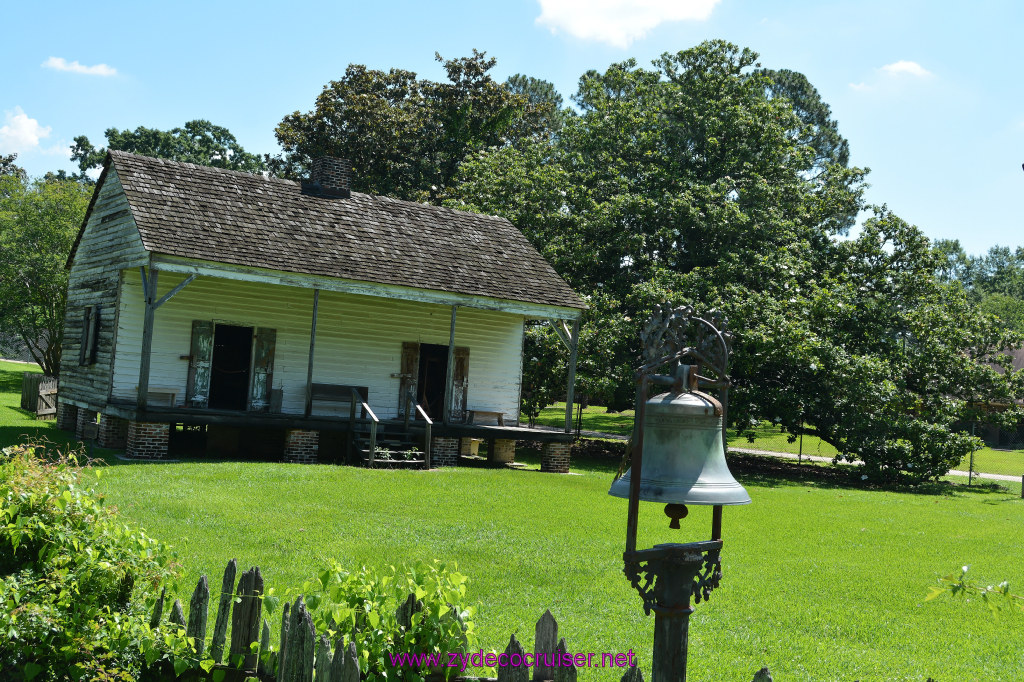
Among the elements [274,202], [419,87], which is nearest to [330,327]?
[274,202]

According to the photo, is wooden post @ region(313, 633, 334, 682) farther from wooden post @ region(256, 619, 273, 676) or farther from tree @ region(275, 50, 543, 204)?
tree @ region(275, 50, 543, 204)

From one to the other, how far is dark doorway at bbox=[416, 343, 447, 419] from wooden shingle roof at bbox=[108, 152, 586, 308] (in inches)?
98.2

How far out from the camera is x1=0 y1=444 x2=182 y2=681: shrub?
4.71 m

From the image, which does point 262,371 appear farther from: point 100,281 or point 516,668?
point 516,668

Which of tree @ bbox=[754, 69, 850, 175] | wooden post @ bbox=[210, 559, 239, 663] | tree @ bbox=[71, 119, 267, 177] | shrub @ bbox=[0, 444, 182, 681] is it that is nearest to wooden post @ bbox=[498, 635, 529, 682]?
wooden post @ bbox=[210, 559, 239, 663]

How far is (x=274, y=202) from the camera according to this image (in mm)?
23078

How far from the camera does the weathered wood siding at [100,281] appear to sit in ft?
69.7

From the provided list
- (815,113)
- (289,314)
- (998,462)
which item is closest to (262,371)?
(289,314)

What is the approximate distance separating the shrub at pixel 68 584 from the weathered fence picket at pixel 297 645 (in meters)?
0.20

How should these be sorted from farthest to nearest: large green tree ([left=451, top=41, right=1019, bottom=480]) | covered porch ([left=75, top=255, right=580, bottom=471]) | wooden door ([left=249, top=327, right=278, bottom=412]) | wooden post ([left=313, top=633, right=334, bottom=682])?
large green tree ([left=451, top=41, right=1019, bottom=480]), wooden door ([left=249, top=327, right=278, bottom=412]), covered porch ([left=75, top=255, right=580, bottom=471]), wooden post ([left=313, top=633, right=334, bottom=682])

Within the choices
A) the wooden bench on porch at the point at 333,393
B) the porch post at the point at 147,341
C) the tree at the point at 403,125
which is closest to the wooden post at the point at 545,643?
the porch post at the point at 147,341

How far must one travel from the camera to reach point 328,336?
2308 cm

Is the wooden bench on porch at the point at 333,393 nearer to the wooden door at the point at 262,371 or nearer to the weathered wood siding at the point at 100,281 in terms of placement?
the wooden door at the point at 262,371

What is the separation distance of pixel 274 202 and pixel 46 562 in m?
19.0
